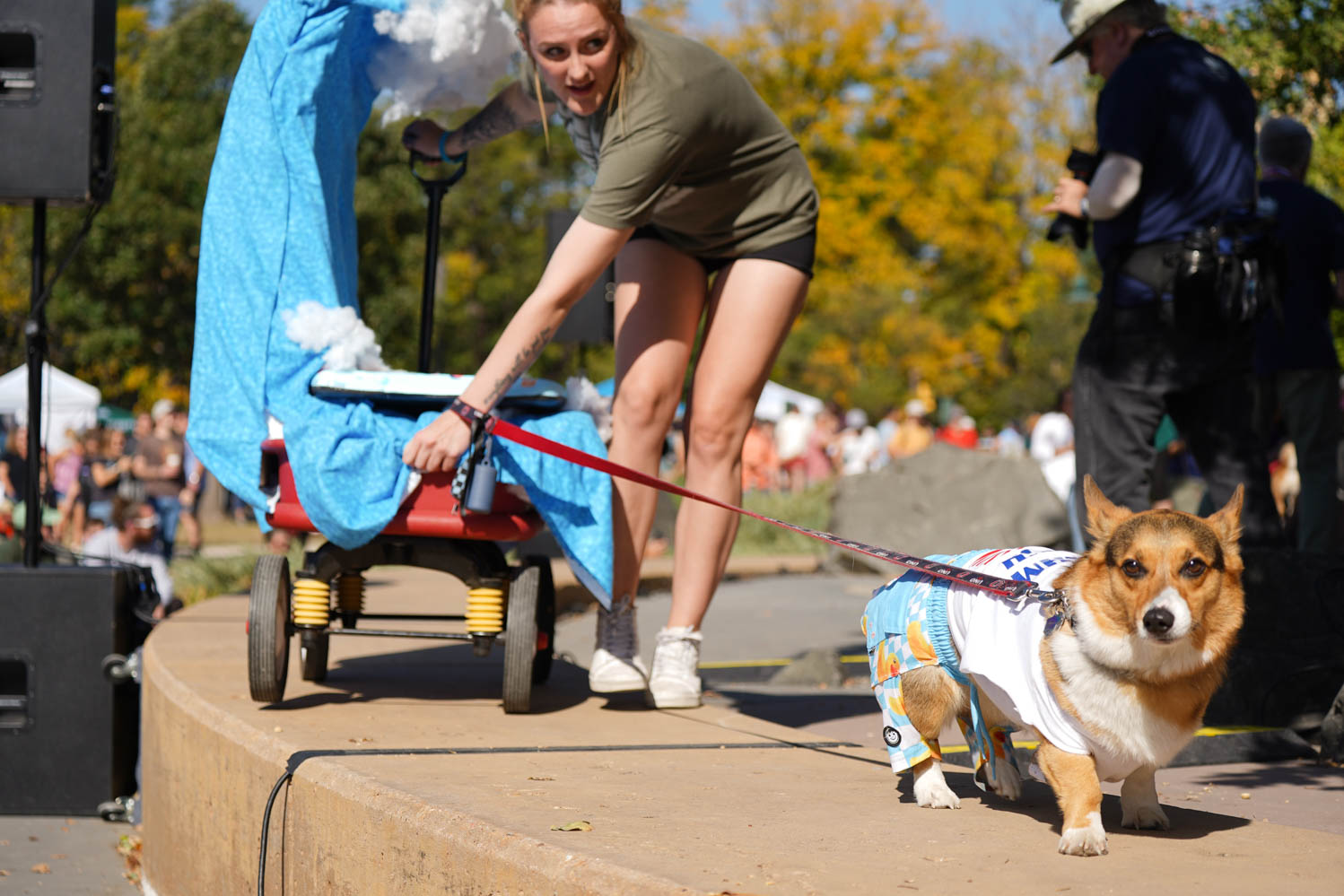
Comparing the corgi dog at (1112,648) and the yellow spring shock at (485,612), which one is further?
the yellow spring shock at (485,612)

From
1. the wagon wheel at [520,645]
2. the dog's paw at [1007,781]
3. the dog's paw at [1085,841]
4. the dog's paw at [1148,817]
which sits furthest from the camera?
the wagon wheel at [520,645]

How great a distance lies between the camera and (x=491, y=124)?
4.73m

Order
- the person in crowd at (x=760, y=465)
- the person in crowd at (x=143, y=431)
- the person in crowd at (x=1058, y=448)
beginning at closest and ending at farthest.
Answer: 1. the person in crowd at (x=1058, y=448)
2. the person in crowd at (x=143, y=431)
3. the person in crowd at (x=760, y=465)

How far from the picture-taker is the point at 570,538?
4.12 meters

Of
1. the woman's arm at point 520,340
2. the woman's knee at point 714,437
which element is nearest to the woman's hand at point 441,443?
the woman's arm at point 520,340

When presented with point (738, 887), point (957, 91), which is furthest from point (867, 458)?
point (738, 887)

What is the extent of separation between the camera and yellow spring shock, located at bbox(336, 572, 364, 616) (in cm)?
464

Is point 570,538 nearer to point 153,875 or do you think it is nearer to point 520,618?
point 520,618

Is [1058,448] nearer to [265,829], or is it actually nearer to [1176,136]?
[1176,136]

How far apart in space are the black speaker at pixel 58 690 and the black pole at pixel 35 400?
0.16 metres

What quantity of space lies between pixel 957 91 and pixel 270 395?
37.4 meters

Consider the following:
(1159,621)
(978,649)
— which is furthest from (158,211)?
(1159,621)

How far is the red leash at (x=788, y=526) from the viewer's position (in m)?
2.83

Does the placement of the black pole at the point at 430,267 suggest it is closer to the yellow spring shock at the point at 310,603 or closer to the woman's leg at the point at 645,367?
the woman's leg at the point at 645,367
